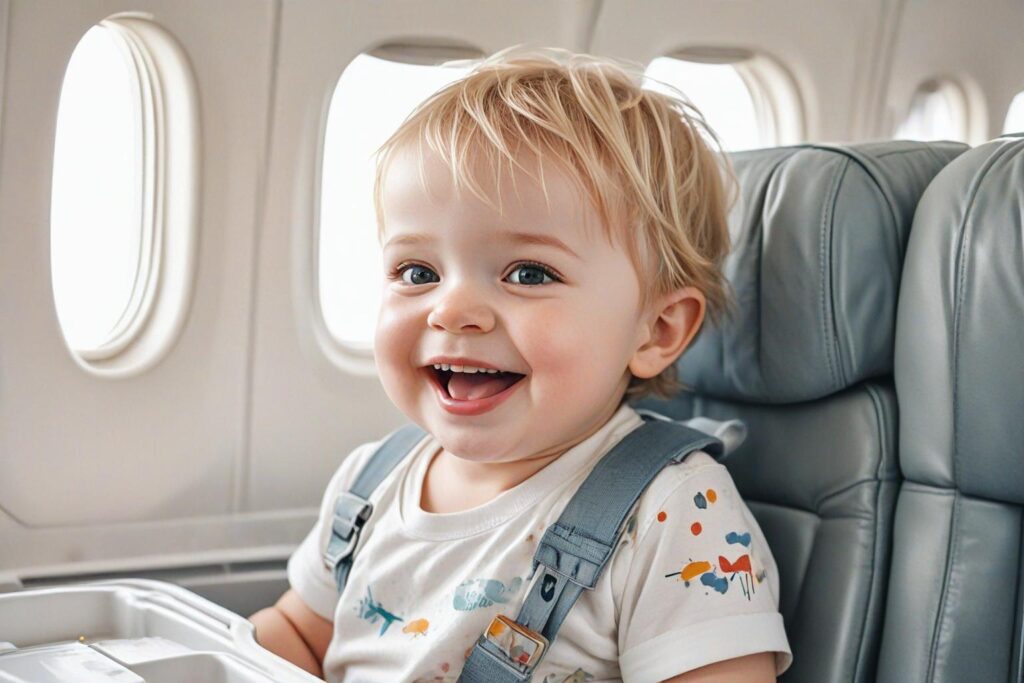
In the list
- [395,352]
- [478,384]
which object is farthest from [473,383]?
[395,352]

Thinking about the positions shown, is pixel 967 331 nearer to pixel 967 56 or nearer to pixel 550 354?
pixel 550 354

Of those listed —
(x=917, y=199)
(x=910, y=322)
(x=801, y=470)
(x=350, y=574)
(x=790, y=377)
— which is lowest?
(x=350, y=574)

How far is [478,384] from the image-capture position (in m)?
1.69

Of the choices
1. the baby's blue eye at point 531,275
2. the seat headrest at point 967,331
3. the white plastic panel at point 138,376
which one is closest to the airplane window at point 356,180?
the white plastic panel at point 138,376

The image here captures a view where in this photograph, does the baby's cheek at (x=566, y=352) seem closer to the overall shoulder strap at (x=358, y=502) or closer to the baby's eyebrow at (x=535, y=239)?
the baby's eyebrow at (x=535, y=239)

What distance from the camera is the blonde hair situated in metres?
1.61

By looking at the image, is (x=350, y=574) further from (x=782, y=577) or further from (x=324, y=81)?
(x=324, y=81)

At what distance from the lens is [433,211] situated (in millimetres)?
1636

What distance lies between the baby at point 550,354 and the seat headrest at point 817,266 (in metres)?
0.11

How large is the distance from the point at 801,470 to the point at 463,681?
2.26 feet

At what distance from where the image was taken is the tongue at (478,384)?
1670 mm

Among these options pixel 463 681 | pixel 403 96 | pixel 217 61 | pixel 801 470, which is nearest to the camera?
pixel 463 681

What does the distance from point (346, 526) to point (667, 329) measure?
68cm

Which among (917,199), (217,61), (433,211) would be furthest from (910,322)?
(217,61)
